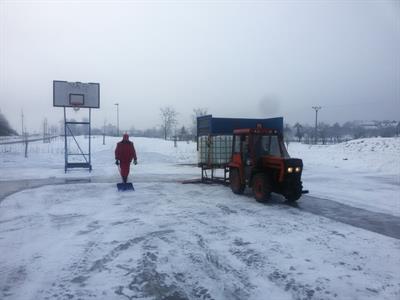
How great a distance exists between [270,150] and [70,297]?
8.33 metres

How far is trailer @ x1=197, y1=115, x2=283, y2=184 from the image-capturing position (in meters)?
15.3

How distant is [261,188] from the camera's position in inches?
423

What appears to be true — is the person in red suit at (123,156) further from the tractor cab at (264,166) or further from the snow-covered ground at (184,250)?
the tractor cab at (264,166)

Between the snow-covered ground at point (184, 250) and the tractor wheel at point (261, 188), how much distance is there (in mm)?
265

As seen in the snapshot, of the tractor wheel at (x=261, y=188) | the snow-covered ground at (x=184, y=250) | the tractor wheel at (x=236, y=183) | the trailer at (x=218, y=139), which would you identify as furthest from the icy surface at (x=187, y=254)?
the trailer at (x=218, y=139)

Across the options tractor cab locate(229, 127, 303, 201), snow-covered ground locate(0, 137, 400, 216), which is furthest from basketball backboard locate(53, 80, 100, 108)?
tractor cab locate(229, 127, 303, 201)

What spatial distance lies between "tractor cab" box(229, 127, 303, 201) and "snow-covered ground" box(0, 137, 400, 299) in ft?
1.79

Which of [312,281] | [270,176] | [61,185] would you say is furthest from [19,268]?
[61,185]

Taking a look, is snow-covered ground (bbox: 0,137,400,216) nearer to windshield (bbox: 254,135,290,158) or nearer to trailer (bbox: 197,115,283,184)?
windshield (bbox: 254,135,290,158)

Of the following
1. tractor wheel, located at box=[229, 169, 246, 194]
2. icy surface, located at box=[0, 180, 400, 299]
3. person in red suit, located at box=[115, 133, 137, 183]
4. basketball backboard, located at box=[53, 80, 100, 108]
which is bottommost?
icy surface, located at box=[0, 180, 400, 299]

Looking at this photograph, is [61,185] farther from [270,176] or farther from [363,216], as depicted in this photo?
[363,216]

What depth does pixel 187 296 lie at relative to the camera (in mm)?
4660

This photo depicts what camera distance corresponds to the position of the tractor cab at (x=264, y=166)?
1039 cm

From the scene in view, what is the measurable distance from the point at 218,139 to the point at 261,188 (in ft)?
17.1
